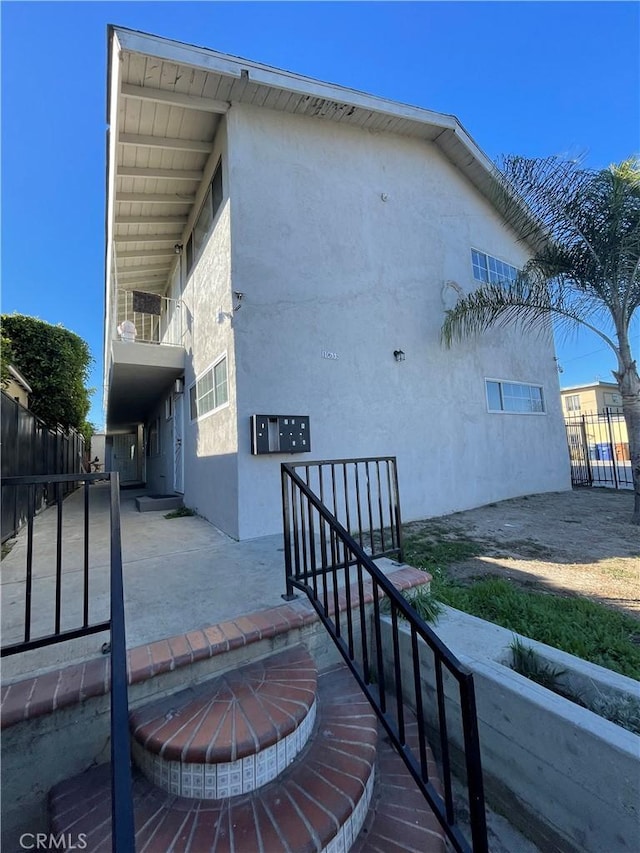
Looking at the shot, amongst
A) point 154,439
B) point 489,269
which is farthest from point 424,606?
point 154,439

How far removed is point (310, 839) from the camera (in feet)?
4.25

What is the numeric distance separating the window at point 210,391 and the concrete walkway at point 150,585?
1.97m

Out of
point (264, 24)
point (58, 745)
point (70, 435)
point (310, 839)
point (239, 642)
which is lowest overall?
point (310, 839)

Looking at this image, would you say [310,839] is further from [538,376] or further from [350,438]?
[538,376]

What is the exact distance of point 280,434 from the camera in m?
4.92

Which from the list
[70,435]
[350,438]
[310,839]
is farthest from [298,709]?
[70,435]

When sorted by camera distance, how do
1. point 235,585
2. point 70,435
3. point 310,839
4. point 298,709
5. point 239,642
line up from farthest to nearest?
1. point 70,435
2. point 235,585
3. point 239,642
4. point 298,709
5. point 310,839

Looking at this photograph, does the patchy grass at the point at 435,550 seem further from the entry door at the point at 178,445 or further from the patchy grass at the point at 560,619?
the entry door at the point at 178,445

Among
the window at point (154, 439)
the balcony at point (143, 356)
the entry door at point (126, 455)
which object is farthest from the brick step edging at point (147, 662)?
the entry door at point (126, 455)

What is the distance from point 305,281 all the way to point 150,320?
343 inches

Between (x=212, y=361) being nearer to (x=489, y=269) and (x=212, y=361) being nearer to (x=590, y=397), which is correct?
(x=489, y=269)

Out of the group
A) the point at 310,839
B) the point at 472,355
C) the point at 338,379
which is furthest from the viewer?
the point at 472,355

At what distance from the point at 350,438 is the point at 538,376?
6.50m

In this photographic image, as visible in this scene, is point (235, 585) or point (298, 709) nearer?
point (298, 709)
